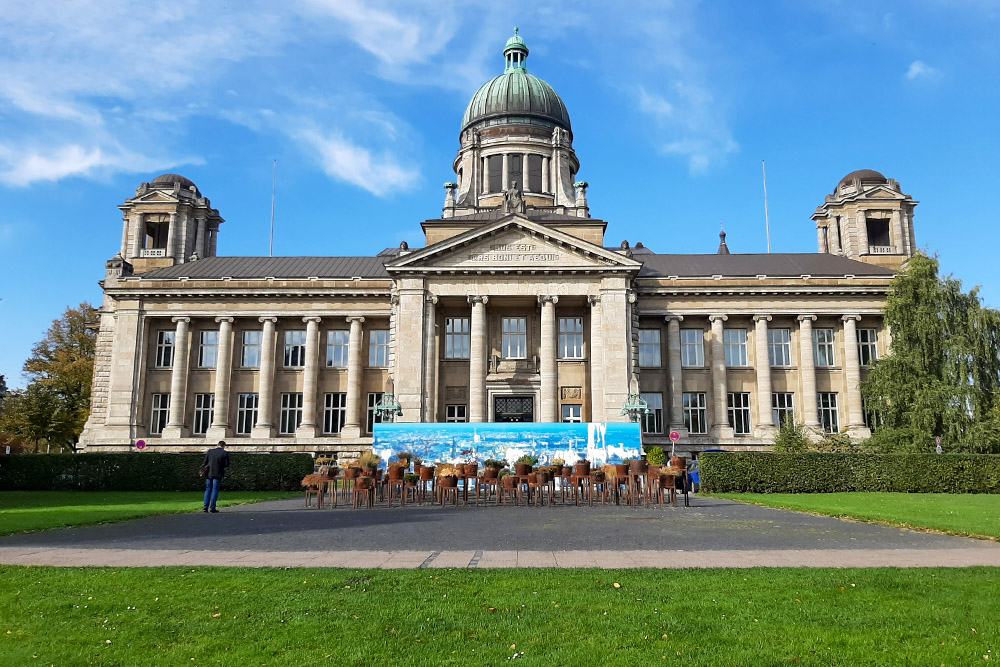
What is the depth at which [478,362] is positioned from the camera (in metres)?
46.1

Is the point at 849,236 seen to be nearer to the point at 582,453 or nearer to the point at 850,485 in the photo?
the point at 850,485

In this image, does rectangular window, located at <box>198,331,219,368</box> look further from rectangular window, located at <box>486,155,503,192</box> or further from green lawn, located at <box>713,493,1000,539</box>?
green lawn, located at <box>713,493,1000,539</box>

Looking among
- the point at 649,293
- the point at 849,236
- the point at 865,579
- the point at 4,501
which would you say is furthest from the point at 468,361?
the point at 865,579

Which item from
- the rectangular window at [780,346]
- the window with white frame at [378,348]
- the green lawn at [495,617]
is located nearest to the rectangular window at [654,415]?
the rectangular window at [780,346]

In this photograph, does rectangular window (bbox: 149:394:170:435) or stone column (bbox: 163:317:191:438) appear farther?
rectangular window (bbox: 149:394:170:435)

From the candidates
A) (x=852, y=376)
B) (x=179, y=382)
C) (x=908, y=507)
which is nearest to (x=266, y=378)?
(x=179, y=382)

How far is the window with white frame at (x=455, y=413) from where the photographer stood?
48844mm

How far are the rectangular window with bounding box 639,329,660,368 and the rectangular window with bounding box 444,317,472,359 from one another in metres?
12.0

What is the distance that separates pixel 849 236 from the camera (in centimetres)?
5919

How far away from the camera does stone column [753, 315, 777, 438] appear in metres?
50.5

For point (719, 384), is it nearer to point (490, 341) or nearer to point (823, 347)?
point (823, 347)

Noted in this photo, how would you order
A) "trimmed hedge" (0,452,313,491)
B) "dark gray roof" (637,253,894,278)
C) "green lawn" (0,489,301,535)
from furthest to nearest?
"dark gray roof" (637,253,894,278), "trimmed hedge" (0,452,313,491), "green lawn" (0,489,301,535)

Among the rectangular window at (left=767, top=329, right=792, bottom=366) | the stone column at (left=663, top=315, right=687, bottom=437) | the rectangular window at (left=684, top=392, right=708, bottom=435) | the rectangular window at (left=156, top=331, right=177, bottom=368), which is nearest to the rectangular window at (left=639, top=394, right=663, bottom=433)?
the stone column at (left=663, top=315, right=687, bottom=437)

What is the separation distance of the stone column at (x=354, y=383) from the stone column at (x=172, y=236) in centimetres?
1786
